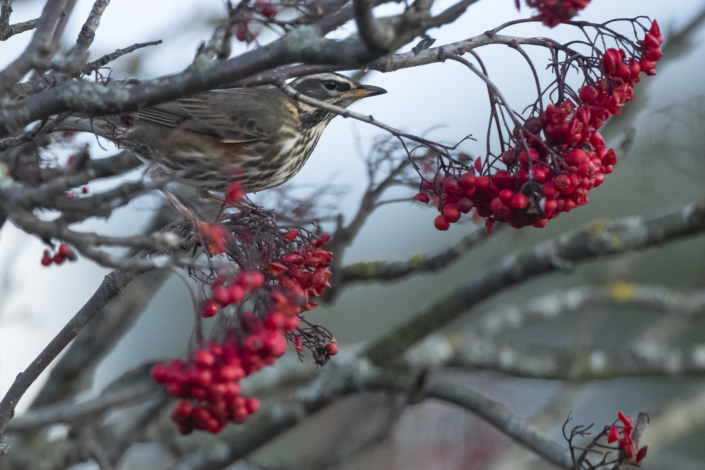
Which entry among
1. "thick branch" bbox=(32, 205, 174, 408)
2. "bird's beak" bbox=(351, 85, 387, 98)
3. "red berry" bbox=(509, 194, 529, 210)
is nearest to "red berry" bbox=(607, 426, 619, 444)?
"red berry" bbox=(509, 194, 529, 210)

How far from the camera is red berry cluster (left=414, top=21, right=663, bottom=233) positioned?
1.84 m

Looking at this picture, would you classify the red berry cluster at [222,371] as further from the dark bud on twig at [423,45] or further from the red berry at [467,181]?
the dark bud on twig at [423,45]

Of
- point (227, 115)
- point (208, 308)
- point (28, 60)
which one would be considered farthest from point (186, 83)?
point (227, 115)

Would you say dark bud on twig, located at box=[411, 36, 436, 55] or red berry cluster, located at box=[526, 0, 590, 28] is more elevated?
dark bud on twig, located at box=[411, 36, 436, 55]

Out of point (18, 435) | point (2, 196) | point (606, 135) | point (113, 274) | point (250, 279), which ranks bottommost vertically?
point (250, 279)

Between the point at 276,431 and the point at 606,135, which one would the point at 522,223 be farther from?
the point at 606,135

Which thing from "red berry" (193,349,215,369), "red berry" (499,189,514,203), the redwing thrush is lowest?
"red berry" (193,349,215,369)

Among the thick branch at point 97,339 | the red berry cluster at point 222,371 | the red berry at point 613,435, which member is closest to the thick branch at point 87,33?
the red berry cluster at point 222,371

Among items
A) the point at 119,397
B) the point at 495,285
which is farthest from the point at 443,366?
the point at 119,397

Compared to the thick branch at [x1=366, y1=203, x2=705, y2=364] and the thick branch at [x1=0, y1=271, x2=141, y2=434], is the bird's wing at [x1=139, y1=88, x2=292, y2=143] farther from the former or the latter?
the thick branch at [x1=0, y1=271, x2=141, y2=434]

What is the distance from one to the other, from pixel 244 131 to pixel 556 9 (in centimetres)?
217

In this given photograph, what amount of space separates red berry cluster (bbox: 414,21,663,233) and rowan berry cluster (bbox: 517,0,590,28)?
0.31 m

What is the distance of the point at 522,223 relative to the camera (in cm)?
189

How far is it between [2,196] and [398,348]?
2655 millimetres
